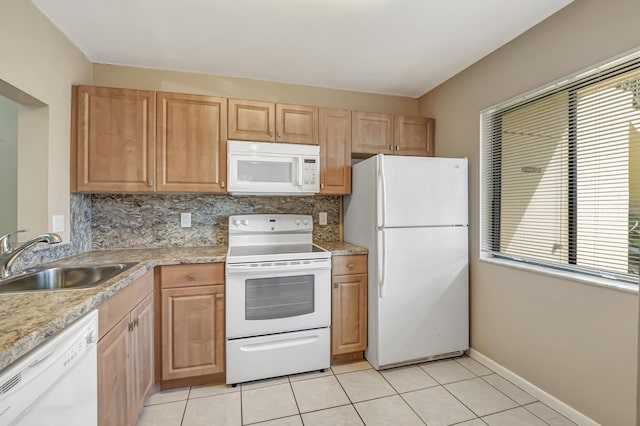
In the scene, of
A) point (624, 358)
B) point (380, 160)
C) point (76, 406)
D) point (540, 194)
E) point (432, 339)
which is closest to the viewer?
→ point (76, 406)

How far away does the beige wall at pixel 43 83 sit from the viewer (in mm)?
1523

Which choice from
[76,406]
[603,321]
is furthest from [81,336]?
[603,321]

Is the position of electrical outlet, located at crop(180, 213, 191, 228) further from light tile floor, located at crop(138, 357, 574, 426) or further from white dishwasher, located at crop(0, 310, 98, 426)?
white dishwasher, located at crop(0, 310, 98, 426)

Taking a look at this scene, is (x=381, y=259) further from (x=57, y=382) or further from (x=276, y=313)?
(x=57, y=382)

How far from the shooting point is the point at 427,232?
232 centimetres

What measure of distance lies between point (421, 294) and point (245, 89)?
7.67 feet

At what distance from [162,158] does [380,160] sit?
1.64 metres

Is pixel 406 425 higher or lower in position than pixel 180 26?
lower

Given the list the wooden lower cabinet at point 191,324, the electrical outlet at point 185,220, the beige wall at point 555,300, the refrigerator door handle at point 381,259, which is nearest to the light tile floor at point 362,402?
the wooden lower cabinet at point 191,324

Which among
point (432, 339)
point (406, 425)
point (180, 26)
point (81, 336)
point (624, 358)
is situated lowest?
point (406, 425)

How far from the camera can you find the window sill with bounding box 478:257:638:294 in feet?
4.84

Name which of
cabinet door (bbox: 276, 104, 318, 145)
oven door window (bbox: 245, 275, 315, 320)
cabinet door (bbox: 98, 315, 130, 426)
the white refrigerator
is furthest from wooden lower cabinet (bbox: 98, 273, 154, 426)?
the white refrigerator

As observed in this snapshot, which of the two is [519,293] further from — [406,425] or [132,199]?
[132,199]

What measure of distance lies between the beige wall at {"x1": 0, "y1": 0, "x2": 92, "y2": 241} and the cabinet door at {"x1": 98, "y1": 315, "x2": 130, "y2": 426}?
96 cm
